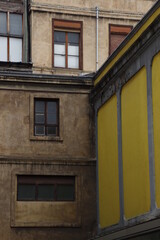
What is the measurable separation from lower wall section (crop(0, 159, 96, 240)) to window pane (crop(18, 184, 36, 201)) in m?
0.20

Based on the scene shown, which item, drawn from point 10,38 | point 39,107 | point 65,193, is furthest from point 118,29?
point 65,193

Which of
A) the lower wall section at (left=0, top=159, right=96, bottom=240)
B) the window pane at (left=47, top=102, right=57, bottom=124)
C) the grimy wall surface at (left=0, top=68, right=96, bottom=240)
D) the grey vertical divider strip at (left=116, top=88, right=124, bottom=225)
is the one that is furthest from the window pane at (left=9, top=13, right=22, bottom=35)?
the grey vertical divider strip at (left=116, top=88, right=124, bottom=225)

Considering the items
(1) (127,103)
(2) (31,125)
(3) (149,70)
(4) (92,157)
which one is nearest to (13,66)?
(2) (31,125)

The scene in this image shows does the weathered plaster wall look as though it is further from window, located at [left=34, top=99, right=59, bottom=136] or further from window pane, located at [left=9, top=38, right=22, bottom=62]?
window pane, located at [left=9, top=38, right=22, bottom=62]

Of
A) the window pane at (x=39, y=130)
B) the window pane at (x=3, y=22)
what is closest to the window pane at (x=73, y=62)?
the window pane at (x=3, y=22)

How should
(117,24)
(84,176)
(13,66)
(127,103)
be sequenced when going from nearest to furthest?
(127,103), (84,176), (13,66), (117,24)

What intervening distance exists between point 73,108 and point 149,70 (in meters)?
7.34

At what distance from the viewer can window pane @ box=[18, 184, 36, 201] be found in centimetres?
2662

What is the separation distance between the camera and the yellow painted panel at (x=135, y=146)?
21094 mm

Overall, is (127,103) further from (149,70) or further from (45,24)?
(45,24)

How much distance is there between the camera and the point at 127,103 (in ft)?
75.8

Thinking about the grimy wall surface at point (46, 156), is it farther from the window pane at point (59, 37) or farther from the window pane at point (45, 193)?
the window pane at point (59, 37)

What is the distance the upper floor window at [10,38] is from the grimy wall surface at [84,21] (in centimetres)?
64

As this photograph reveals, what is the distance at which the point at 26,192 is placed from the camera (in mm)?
26688
